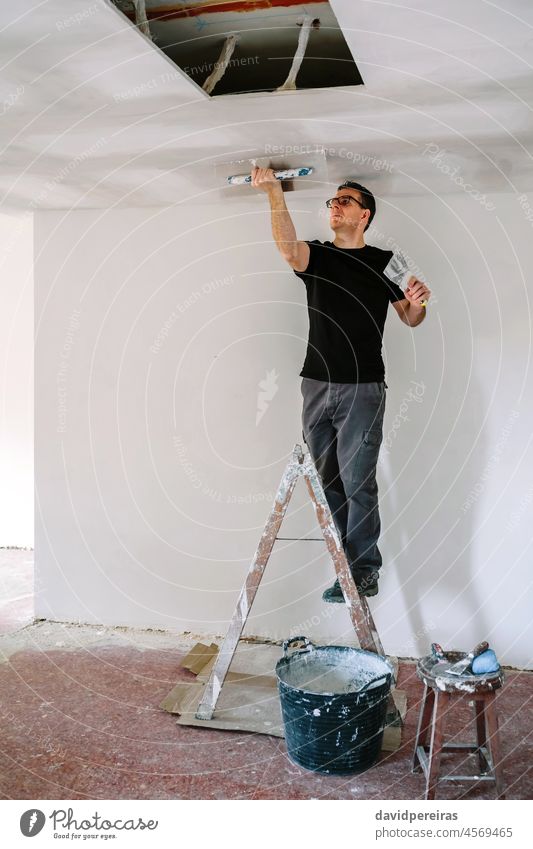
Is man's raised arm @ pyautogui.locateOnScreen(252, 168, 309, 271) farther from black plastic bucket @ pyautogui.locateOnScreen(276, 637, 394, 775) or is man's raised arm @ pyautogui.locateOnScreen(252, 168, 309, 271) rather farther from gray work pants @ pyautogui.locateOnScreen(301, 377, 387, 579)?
black plastic bucket @ pyautogui.locateOnScreen(276, 637, 394, 775)

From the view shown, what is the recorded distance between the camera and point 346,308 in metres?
2.79

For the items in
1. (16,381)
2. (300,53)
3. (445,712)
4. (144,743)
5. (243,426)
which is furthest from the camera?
(16,381)

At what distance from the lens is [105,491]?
3.51 m

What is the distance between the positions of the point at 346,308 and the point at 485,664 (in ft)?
4.45

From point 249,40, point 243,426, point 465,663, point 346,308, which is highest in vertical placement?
point 249,40

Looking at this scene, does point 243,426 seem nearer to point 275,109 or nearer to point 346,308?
point 346,308

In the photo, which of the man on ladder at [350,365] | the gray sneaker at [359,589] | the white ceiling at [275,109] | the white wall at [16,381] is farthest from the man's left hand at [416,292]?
the white wall at [16,381]

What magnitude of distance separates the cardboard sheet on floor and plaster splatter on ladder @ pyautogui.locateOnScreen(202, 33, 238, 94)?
205 cm

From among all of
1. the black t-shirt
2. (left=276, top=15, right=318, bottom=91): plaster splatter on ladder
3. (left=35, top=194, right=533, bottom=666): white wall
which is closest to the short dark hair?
the black t-shirt

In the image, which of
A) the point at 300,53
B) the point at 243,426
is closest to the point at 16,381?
the point at 243,426

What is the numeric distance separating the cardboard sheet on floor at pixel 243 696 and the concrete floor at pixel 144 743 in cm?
4

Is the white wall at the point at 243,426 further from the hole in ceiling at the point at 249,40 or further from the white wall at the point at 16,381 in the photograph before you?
the white wall at the point at 16,381

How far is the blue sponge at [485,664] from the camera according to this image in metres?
2.10
